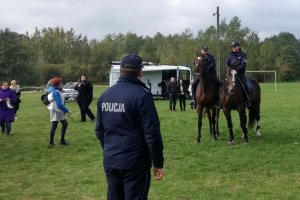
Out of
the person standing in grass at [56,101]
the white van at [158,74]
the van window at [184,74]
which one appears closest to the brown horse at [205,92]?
the person standing in grass at [56,101]

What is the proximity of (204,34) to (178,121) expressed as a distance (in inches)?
2666

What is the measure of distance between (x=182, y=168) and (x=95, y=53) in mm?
79434

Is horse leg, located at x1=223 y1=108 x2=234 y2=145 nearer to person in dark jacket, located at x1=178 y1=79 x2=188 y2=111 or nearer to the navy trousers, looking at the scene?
the navy trousers

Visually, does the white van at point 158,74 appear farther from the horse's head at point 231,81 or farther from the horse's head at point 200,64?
the horse's head at point 231,81

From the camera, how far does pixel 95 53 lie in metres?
88.2

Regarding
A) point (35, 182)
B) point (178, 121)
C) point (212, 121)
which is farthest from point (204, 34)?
point (35, 182)

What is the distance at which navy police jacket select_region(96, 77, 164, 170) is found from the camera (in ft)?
16.2

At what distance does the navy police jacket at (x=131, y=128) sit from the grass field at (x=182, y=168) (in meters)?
2.97

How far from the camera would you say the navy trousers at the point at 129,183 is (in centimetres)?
507

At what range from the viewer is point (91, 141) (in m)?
14.7

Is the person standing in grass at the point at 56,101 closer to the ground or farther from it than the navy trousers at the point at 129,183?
farther from it

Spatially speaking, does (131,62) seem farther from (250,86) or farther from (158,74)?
(158,74)

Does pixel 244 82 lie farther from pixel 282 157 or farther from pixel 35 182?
pixel 35 182

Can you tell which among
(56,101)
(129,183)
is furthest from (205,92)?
(129,183)
